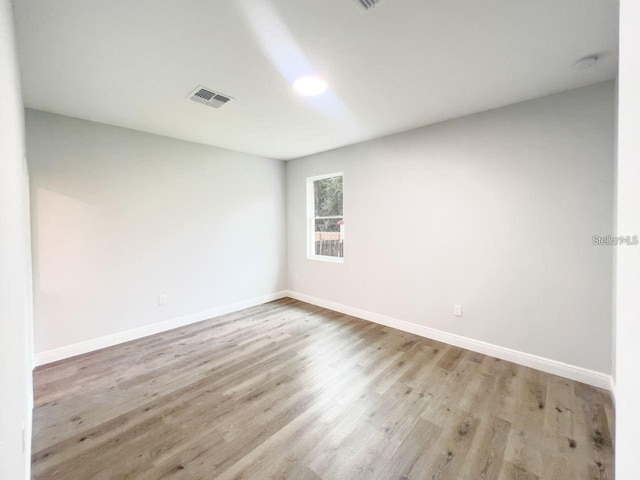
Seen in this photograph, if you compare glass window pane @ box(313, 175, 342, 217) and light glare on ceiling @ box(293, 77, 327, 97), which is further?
glass window pane @ box(313, 175, 342, 217)

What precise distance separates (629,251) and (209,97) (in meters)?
2.72

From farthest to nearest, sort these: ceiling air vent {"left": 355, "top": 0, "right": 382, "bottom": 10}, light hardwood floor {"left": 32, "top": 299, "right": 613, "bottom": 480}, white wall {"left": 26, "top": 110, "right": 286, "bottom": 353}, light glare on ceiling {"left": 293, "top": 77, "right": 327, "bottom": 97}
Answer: white wall {"left": 26, "top": 110, "right": 286, "bottom": 353} < light glare on ceiling {"left": 293, "top": 77, "right": 327, "bottom": 97} < light hardwood floor {"left": 32, "top": 299, "right": 613, "bottom": 480} < ceiling air vent {"left": 355, "top": 0, "right": 382, "bottom": 10}

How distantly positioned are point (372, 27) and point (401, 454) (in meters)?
2.51

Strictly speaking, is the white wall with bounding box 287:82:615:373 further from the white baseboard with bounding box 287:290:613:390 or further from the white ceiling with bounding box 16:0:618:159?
the white ceiling with bounding box 16:0:618:159

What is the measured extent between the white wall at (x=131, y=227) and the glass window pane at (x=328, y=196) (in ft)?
3.14

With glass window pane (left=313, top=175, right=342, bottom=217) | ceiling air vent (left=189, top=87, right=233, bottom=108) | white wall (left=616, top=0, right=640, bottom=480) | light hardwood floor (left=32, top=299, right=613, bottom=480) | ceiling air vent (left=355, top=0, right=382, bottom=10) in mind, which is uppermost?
ceiling air vent (left=189, top=87, right=233, bottom=108)

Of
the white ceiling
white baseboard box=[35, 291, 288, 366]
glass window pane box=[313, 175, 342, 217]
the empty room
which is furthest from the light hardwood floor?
the white ceiling

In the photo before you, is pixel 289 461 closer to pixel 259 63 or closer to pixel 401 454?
pixel 401 454

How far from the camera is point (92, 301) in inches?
112

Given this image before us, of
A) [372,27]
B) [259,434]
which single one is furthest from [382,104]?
[259,434]

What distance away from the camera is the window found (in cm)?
413

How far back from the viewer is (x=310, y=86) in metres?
Answer: 2.16

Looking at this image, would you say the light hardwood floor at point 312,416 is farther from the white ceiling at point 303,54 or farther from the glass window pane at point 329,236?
the white ceiling at point 303,54

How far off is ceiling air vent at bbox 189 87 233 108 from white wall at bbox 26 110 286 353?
128 cm
